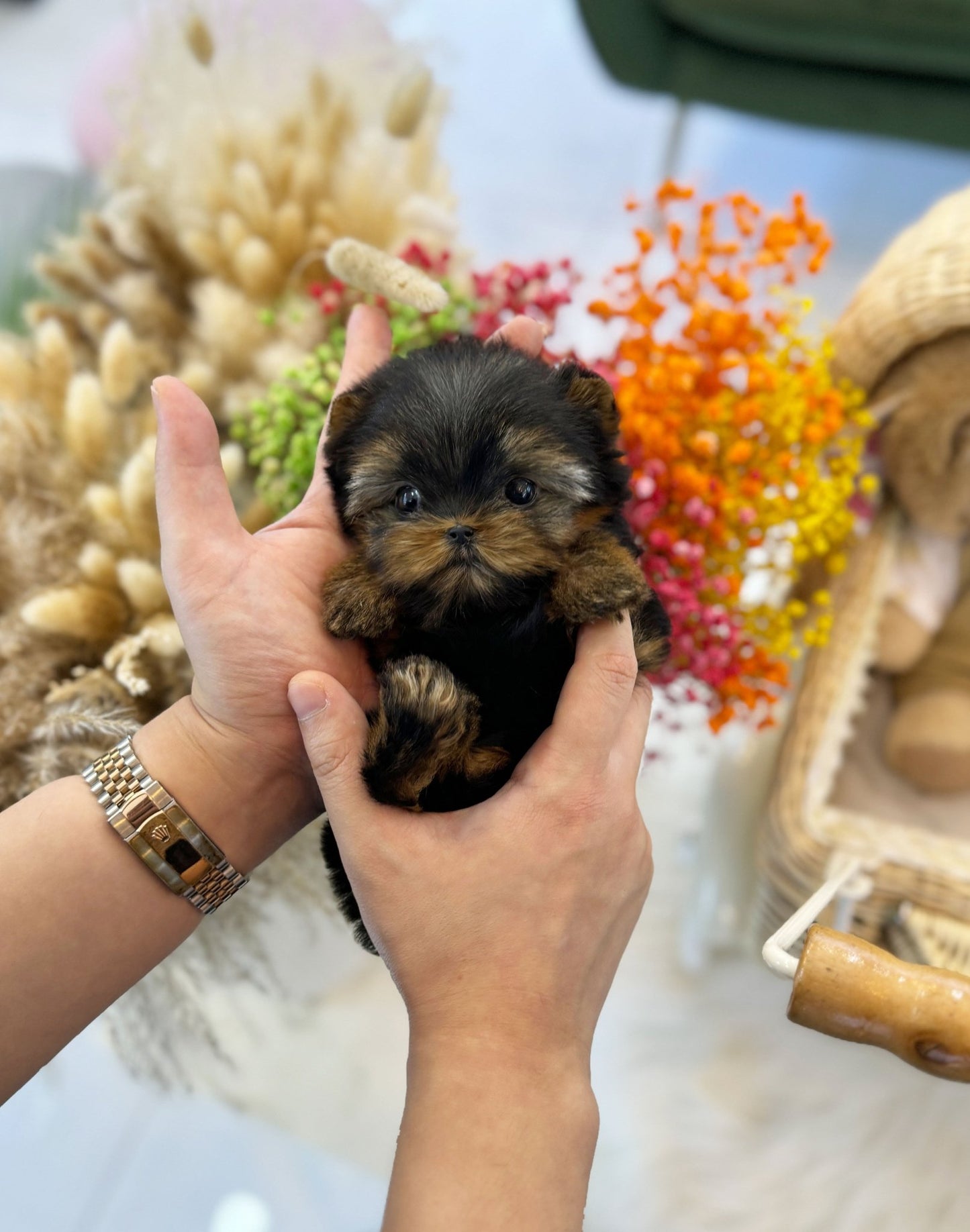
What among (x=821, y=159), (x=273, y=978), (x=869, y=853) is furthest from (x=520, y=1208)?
(x=821, y=159)

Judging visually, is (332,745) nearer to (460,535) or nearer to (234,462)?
(460,535)

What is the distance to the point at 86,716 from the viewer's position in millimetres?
1321

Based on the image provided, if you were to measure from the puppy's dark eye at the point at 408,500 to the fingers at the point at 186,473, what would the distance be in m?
0.25

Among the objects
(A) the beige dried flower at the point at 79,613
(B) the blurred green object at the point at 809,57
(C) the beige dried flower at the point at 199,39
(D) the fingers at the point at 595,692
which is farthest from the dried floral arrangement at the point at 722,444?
(B) the blurred green object at the point at 809,57

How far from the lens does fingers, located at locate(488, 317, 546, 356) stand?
1331 millimetres

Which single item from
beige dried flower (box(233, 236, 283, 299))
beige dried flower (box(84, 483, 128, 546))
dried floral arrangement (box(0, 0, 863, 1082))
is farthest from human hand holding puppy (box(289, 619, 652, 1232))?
beige dried flower (box(233, 236, 283, 299))

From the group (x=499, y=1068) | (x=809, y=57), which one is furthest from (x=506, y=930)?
(x=809, y=57)

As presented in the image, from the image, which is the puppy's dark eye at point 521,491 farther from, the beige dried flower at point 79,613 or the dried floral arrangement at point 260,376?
the beige dried flower at point 79,613

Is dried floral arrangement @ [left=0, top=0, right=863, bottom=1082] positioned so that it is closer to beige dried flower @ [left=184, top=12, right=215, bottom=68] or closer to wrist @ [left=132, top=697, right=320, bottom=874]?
beige dried flower @ [left=184, top=12, right=215, bottom=68]

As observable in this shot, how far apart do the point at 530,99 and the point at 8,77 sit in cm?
242

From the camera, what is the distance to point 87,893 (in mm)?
1134

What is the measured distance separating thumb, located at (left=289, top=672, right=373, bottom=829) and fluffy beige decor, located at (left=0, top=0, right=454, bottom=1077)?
0.39 meters

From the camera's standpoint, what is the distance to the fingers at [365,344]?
4.57ft

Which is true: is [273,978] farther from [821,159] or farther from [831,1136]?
[821,159]
